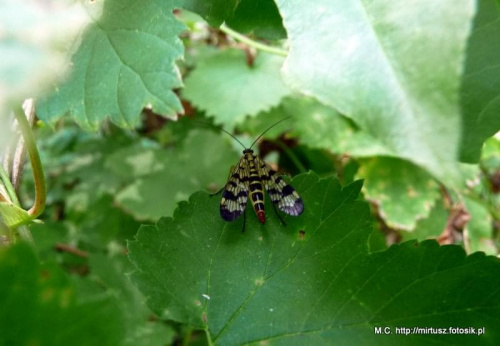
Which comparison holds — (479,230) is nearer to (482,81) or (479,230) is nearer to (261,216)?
(261,216)

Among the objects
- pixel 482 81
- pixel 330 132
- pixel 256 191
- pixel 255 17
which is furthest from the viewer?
pixel 330 132

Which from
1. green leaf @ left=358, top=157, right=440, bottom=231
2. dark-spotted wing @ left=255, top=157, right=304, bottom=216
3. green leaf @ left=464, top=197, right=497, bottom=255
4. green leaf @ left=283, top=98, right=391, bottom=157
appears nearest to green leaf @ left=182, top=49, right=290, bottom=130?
green leaf @ left=283, top=98, right=391, bottom=157

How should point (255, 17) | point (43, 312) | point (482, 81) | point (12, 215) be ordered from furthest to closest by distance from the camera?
point (255, 17) → point (12, 215) → point (482, 81) → point (43, 312)

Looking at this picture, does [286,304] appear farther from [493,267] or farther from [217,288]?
[493,267]

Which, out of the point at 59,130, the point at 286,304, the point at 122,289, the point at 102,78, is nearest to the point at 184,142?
the point at 122,289

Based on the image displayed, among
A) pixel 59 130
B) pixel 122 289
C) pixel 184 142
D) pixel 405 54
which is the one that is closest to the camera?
pixel 405 54

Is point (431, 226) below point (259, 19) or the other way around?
below

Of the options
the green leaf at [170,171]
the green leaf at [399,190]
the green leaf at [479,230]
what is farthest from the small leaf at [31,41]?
the green leaf at [479,230]

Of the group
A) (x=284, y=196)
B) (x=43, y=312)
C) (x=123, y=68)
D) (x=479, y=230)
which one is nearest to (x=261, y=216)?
(x=284, y=196)

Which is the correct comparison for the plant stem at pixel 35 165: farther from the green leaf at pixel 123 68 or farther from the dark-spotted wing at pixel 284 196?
the dark-spotted wing at pixel 284 196

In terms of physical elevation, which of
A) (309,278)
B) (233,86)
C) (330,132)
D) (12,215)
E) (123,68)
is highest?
(123,68)
